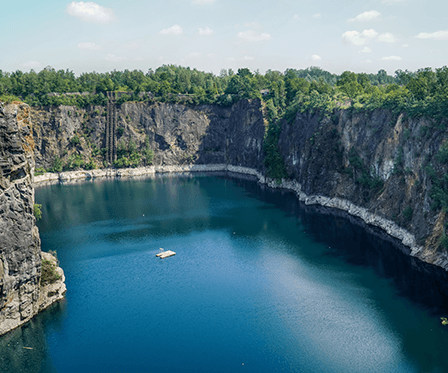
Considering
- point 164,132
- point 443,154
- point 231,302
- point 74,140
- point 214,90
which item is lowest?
point 231,302

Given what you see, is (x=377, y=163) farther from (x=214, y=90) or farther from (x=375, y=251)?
(x=214, y=90)

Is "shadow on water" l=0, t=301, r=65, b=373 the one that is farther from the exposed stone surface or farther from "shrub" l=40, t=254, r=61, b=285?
"shrub" l=40, t=254, r=61, b=285

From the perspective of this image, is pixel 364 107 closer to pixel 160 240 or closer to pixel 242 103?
pixel 160 240

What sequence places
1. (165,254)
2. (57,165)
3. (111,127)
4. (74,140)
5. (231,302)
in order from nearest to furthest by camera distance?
1. (231,302)
2. (165,254)
3. (57,165)
4. (74,140)
5. (111,127)

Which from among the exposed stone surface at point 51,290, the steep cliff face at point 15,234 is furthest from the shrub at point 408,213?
the steep cliff face at point 15,234

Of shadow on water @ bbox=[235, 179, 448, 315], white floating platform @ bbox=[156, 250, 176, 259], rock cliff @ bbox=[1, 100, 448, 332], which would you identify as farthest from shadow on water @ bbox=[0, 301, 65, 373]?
shadow on water @ bbox=[235, 179, 448, 315]

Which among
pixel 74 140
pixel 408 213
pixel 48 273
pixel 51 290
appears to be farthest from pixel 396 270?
pixel 74 140

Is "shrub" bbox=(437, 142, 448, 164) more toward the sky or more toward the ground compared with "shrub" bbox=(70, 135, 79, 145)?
more toward the sky
